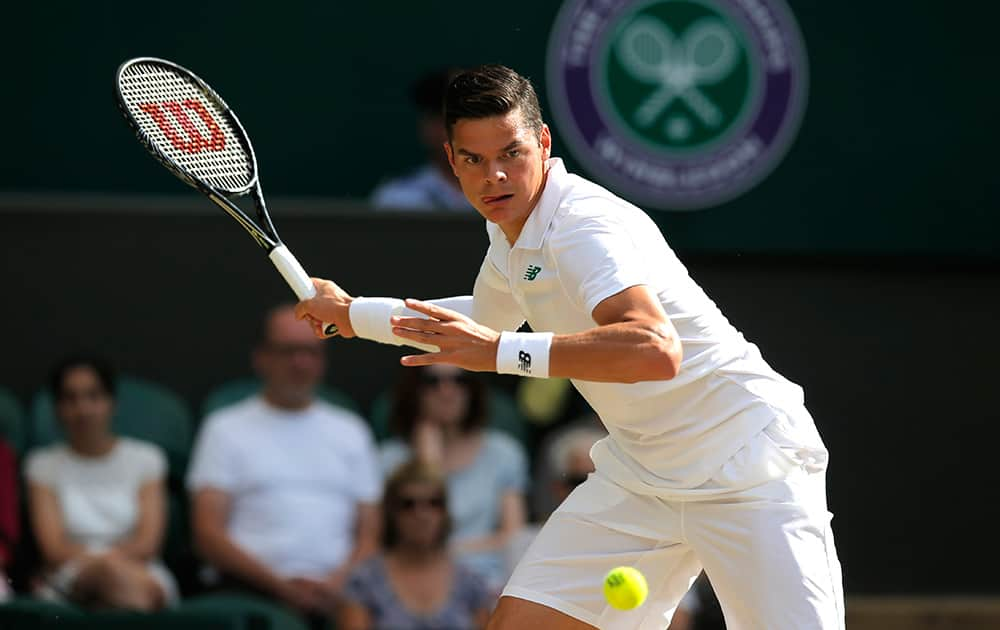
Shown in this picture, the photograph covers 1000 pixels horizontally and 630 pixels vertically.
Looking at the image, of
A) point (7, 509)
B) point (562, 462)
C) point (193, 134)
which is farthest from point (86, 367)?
point (193, 134)

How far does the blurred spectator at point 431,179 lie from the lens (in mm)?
7113

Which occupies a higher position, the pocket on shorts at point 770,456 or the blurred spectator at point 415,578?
the pocket on shorts at point 770,456

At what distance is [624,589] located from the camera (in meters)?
3.82

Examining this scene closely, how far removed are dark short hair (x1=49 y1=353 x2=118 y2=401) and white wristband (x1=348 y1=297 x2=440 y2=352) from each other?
2795 mm

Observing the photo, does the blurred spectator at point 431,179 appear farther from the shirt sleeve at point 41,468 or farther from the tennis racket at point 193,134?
the tennis racket at point 193,134

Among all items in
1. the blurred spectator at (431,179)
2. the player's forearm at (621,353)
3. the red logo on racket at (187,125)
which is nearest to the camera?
the player's forearm at (621,353)

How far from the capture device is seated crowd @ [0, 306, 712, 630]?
20.4 ft

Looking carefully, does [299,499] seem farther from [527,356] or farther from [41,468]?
[527,356]

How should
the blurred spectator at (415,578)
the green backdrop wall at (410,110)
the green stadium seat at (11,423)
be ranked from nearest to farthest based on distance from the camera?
the blurred spectator at (415,578), the green stadium seat at (11,423), the green backdrop wall at (410,110)

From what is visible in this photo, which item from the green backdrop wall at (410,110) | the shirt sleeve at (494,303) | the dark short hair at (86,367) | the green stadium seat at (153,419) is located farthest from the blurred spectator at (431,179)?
the shirt sleeve at (494,303)

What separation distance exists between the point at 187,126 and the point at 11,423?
259 centimetres

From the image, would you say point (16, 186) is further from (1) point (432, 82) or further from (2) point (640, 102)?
(2) point (640, 102)

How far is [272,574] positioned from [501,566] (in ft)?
2.75

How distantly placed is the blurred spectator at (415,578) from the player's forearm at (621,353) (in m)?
2.90
